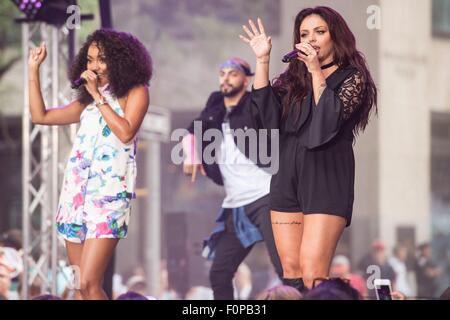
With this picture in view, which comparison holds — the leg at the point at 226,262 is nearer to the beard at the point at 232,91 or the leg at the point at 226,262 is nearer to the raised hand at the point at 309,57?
the beard at the point at 232,91

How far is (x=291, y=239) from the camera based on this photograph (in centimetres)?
460

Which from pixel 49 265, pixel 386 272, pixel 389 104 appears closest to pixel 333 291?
pixel 49 265

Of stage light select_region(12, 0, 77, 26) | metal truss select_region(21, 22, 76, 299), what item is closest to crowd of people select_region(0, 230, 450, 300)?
metal truss select_region(21, 22, 76, 299)

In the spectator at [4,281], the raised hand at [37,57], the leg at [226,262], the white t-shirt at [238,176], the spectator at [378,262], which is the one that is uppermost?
the raised hand at [37,57]

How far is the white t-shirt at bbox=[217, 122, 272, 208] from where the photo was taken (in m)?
6.38

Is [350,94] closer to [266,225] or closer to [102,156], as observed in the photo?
[102,156]

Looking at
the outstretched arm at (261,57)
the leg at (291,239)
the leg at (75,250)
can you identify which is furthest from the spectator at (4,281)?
the outstretched arm at (261,57)

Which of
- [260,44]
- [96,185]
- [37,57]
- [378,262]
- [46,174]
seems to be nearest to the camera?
[260,44]

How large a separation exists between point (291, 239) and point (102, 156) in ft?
3.96

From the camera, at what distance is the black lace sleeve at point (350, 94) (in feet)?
14.9

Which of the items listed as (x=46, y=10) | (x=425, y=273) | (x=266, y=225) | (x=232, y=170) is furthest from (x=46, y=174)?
(x=425, y=273)

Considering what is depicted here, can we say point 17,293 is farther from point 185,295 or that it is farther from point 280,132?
point 280,132

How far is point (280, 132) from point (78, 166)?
3.75 feet

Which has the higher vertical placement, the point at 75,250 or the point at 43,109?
the point at 43,109
